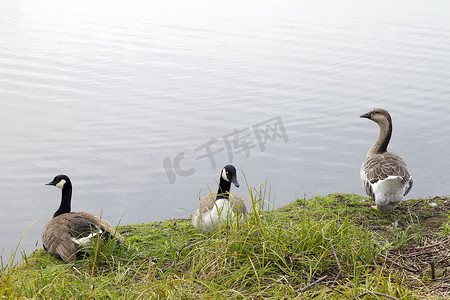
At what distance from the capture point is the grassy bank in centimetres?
447

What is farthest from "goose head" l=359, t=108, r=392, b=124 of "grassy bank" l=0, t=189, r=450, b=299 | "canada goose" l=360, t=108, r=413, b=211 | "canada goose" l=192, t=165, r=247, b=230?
"canada goose" l=192, t=165, r=247, b=230

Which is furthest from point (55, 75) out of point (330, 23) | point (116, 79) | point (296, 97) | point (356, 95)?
point (330, 23)

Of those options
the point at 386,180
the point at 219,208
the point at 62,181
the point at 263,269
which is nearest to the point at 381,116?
the point at 386,180

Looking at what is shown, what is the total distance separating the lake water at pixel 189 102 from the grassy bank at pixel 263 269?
86.8 inches

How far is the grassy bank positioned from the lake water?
7.24 ft

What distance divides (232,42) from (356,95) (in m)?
7.31

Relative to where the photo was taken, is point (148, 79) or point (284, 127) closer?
point (284, 127)

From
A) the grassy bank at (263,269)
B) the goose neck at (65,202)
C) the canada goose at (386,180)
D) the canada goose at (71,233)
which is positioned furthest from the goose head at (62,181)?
the canada goose at (386,180)

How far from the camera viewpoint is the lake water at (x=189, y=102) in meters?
10.4

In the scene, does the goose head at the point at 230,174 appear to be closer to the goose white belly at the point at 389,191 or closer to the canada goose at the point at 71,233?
the canada goose at the point at 71,233

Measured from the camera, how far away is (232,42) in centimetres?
2133

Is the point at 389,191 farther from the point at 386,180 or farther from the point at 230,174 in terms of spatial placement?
the point at 230,174

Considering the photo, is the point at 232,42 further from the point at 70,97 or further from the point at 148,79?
the point at 70,97

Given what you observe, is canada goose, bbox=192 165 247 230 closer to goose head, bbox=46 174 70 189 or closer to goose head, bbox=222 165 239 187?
goose head, bbox=222 165 239 187
